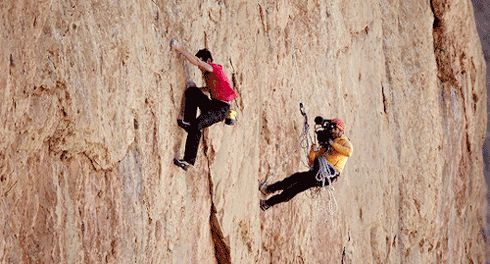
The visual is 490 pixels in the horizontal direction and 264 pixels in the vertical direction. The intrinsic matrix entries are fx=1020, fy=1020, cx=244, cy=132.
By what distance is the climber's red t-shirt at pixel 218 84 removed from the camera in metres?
11.4

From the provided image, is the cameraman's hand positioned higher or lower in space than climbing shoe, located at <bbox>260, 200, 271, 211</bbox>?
higher

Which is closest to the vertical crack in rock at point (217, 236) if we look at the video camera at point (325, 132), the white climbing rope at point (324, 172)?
the white climbing rope at point (324, 172)

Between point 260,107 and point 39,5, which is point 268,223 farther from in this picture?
point 39,5

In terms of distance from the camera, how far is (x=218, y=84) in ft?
37.8

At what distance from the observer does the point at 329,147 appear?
13406mm

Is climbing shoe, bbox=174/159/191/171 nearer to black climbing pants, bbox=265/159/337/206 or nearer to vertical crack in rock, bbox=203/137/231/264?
vertical crack in rock, bbox=203/137/231/264

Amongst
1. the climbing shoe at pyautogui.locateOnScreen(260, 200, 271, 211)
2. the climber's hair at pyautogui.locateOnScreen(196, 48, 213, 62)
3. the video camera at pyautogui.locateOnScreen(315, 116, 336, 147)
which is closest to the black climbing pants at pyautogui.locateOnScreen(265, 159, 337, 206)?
the climbing shoe at pyautogui.locateOnScreen(260, 200, 271, 211)

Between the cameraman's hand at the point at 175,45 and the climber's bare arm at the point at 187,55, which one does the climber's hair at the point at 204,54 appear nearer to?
the climber's bare arm at the point at 187,55

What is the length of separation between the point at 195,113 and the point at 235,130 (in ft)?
4.68

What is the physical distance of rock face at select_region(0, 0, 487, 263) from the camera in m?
9.07

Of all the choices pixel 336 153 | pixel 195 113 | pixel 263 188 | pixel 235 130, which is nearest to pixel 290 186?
pixel 263 188

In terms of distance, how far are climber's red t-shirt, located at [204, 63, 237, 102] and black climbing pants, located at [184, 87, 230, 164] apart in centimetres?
9

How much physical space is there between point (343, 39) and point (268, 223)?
3.90 metres

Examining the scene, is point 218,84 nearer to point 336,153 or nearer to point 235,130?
point 235,130
